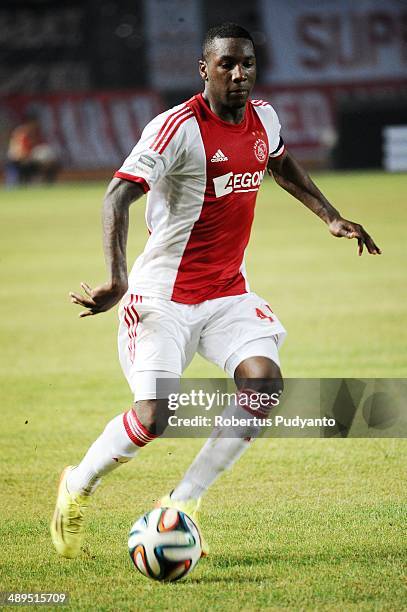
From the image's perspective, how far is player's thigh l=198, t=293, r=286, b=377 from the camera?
523 cm

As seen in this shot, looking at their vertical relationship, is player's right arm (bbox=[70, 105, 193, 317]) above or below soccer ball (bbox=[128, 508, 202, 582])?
above

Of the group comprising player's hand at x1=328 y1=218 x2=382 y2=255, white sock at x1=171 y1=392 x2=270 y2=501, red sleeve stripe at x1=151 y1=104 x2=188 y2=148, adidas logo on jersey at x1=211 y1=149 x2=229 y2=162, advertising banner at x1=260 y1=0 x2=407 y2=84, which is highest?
red sleeve stripe at x1=151 y1=104 x2=188 y2=148

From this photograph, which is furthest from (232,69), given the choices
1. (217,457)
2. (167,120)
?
(217,457)

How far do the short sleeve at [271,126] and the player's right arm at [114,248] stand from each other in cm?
98

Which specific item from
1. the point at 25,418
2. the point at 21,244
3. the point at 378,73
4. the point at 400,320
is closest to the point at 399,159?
the point at 378,73

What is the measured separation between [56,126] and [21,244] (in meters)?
19.6

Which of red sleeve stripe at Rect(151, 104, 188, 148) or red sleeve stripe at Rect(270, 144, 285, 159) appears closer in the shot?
red sleeve stripe at Rect(151, 104, 188, 148)

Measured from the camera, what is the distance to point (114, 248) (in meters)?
4.85

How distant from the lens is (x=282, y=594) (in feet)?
15.2

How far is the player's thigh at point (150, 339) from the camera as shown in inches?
201

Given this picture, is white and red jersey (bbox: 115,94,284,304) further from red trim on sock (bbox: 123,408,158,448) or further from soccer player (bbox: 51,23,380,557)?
red trim on sock (bbox: 123,408,158,448)

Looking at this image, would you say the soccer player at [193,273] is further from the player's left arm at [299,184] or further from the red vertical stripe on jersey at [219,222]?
the player's left arm at [299,184]

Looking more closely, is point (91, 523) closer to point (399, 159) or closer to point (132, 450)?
point (132, 450)

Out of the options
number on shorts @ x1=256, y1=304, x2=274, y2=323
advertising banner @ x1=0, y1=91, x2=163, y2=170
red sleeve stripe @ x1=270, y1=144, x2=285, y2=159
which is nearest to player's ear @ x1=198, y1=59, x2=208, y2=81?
red sleeve stripe @ x1=270, y1=144, x2=285, y2=159
